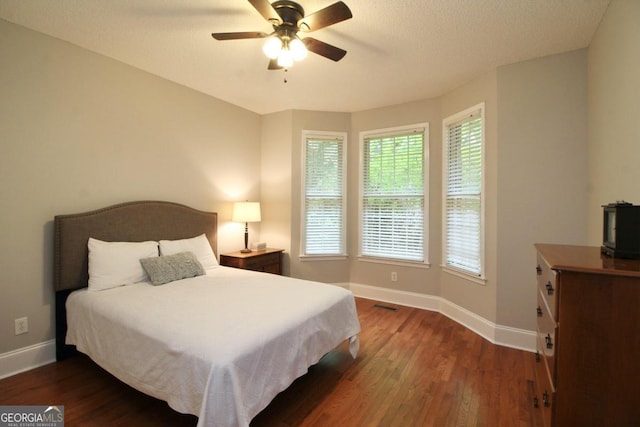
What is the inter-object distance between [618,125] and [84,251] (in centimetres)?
410

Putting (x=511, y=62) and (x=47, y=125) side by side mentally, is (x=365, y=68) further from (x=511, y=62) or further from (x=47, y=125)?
(x=47, y=125)

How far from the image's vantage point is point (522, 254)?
8.82 ft

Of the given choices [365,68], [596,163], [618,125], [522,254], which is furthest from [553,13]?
[522,254]

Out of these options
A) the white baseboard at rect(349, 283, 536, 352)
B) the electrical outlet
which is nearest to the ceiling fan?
the electrical outlet

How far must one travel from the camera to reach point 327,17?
68.9 inches

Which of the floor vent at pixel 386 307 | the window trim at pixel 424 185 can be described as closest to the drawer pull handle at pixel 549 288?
the window trim at pixel 424 185

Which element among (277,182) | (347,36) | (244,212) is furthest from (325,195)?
(347,36)

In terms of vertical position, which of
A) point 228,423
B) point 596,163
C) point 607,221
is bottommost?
point 228,423

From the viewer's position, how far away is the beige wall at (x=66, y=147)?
7.22 ft

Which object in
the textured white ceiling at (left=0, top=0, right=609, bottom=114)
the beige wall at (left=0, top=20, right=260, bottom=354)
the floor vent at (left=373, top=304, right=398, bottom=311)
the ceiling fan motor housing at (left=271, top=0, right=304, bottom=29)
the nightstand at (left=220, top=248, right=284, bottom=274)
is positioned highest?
the textured white ceiling at (left=0, top=0, right=609, bottom=114)

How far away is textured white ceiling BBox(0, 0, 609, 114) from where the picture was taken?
1993 mm

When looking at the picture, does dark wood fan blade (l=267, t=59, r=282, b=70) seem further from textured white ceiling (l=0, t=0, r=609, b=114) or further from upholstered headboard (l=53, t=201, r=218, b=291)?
upholstered headboard (l=53, t=201, r=218, b=291)

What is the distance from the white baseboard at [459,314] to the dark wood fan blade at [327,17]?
295cm

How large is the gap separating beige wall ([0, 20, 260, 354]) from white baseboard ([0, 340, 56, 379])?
52 mm
